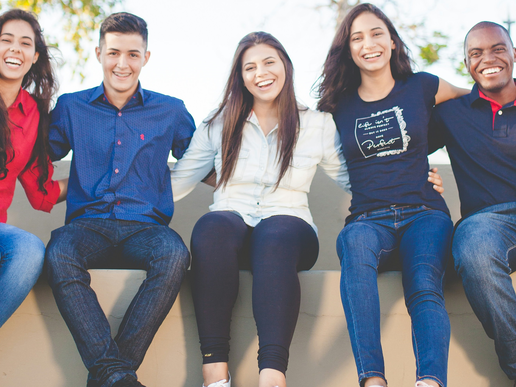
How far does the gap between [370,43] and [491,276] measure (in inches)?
45.7

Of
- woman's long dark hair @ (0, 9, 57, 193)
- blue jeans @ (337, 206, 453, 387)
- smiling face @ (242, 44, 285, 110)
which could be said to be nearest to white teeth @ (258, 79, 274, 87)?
smiling face @ (242, 44, 285, 110)

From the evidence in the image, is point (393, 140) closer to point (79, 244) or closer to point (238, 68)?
point (238, 68)

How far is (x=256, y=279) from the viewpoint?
5.68ft

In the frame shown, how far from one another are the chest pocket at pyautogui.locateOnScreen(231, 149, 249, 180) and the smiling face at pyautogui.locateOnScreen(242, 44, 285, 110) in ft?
0.88

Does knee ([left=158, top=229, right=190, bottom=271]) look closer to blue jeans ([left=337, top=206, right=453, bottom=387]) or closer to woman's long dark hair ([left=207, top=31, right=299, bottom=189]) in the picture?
woman's long dark hair ([left=207, top=31, right=299, bottom=189])

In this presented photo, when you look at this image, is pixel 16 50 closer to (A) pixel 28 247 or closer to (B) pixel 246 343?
(A) pixel 28 247

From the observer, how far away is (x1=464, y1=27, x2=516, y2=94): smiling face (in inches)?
83.2

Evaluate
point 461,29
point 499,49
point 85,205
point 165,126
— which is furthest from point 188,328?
point 461,29

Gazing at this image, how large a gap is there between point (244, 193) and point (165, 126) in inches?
20.3

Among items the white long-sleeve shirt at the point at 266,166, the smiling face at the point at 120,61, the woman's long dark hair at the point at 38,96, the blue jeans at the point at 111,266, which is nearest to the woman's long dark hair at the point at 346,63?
the white long-sleeve shirt at the point at 266,166

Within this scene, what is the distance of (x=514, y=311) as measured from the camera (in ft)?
5.39

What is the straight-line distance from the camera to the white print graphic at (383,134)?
211cm

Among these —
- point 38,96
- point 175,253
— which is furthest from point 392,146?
point 38,96

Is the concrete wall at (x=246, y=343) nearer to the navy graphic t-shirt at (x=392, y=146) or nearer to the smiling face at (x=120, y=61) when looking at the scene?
the navy graphic t-shirt at (x=392, y=146)
